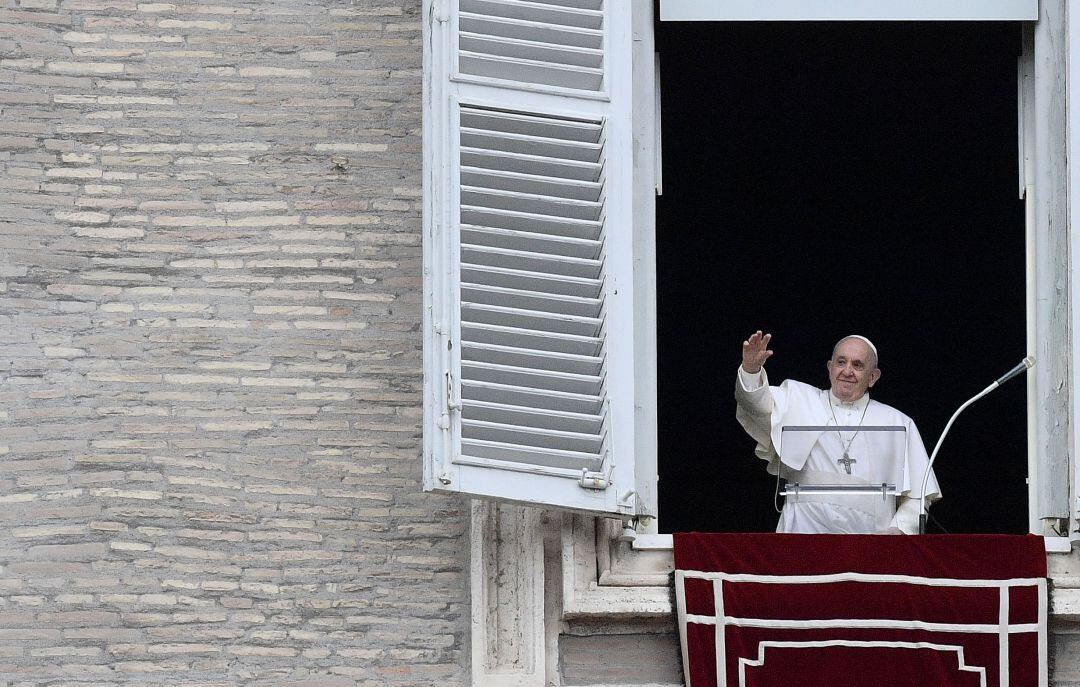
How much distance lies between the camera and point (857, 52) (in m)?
8.60

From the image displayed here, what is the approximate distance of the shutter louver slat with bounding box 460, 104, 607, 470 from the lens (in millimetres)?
6137

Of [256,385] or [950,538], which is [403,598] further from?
[950,538]

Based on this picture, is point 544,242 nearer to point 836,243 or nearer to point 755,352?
point 755,352

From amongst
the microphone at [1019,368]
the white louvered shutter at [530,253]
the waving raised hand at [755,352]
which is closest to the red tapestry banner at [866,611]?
the white louvered shutter at [530,253]

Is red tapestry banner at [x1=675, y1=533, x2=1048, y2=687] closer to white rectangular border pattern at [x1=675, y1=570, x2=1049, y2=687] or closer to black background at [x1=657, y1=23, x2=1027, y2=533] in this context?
white rectangular border pattern at [x1=675, y1=570, x2=1049, y2=687]

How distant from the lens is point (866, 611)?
6.12 m

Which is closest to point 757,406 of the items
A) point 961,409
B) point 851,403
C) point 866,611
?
point 851,403

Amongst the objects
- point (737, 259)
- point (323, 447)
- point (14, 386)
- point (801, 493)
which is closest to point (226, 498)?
point (323, 447)

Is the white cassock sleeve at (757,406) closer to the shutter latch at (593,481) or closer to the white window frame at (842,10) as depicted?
the shutter latch at (593,481)

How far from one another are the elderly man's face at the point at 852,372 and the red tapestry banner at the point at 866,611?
3.83 feet

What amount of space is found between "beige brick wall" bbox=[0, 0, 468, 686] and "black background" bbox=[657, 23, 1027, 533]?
6.88ft

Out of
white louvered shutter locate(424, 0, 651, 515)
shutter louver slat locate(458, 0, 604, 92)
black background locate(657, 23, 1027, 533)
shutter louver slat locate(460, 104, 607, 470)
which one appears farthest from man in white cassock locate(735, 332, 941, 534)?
black background locate(657, 23, 1027, 533)

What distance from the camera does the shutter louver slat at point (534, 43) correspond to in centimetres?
639

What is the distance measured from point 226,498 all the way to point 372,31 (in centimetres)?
151
